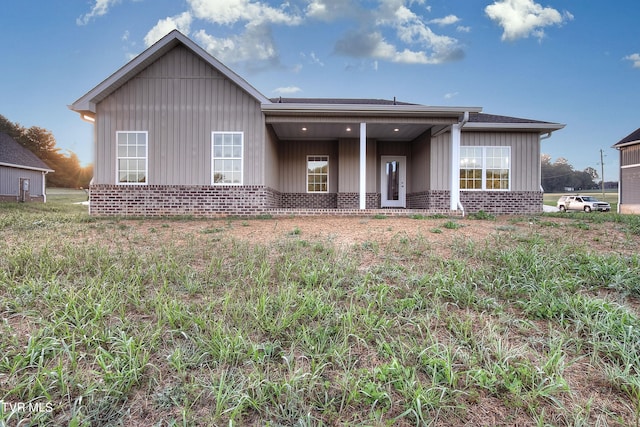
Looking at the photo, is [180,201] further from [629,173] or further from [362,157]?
[629,173]

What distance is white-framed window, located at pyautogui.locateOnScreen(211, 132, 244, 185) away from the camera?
963cm

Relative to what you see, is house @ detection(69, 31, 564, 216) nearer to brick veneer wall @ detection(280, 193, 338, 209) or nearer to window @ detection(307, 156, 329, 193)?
brick veneer wall @ detection(280, 193, 338, 209)

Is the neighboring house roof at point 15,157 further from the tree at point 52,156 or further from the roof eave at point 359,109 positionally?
the roof eave at point 359,109

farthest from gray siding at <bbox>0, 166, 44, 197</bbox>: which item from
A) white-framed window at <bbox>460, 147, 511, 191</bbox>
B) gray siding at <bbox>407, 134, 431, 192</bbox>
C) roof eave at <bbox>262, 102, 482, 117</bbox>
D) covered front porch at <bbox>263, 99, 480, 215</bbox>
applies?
white-framed window at <bbox>460, 147, 511, 191</bbox>

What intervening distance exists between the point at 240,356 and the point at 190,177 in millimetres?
8533

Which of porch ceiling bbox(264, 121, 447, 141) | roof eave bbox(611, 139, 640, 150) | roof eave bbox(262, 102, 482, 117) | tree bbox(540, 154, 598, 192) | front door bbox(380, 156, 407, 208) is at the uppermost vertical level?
tree bbox(540, 154, 598, 192)

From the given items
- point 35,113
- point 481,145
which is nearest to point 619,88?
point 481,145

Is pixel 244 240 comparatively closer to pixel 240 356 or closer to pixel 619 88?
pixel 240 356

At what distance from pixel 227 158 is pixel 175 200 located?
2013 millimetres

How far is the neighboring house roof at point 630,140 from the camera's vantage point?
17.6m

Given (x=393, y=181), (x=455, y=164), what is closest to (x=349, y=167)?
(x=393, y=181)

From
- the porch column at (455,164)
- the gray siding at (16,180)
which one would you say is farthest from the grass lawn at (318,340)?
the gray siding at (16,180)

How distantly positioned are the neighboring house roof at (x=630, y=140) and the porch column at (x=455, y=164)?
14928 millimetres

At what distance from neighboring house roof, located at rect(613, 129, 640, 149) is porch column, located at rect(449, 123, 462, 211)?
1493cm
